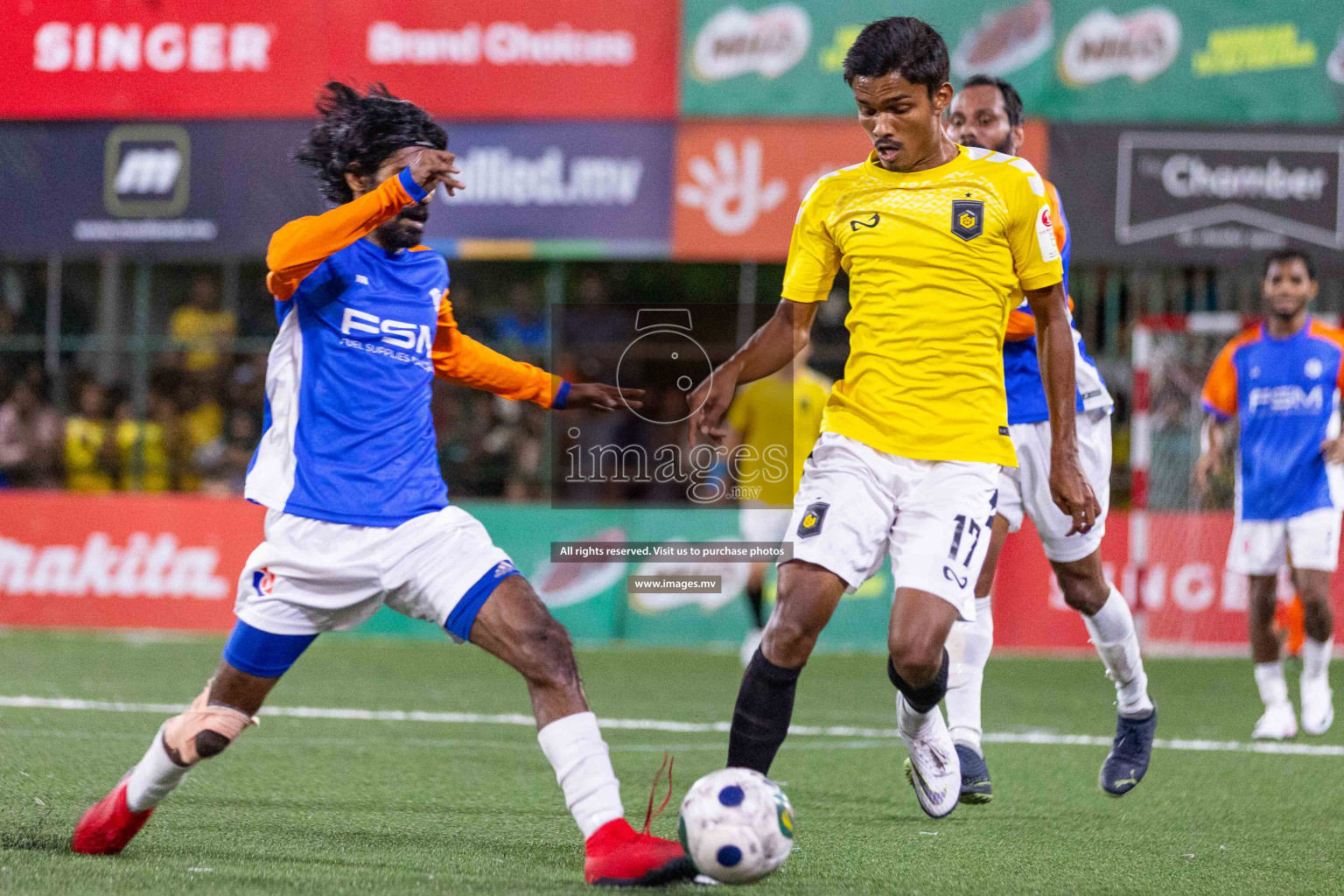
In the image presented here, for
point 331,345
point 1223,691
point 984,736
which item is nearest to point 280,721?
point 984,736

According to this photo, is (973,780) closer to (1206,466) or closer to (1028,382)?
(1028,382)

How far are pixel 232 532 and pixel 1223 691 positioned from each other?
7.68 meters

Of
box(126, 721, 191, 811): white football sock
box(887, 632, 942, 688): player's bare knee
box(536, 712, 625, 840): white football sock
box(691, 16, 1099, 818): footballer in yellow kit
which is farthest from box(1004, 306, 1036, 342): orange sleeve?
box(126, 721, 191, 811): white football sock

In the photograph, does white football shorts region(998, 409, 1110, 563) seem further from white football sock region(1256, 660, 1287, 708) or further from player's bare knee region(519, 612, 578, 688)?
white football sock region(1256, 660, 1287, 708)

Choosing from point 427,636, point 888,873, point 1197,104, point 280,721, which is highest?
point 1197,104

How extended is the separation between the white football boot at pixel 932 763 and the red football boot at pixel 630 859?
3.92 ft

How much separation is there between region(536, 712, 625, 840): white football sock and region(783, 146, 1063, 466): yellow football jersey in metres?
1.18

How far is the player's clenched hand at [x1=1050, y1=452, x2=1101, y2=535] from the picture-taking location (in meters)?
4.68

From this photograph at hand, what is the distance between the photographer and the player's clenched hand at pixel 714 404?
4.58 metres

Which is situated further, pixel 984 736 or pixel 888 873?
pixel 984 736

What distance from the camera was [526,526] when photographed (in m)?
13.3

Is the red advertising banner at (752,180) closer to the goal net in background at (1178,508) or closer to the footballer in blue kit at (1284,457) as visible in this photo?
the goal net in background at (1178,508)

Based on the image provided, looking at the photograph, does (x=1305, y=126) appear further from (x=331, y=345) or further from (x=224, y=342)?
(x=331, y=345)

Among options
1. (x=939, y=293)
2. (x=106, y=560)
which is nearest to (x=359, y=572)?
(x=939, y=293)
